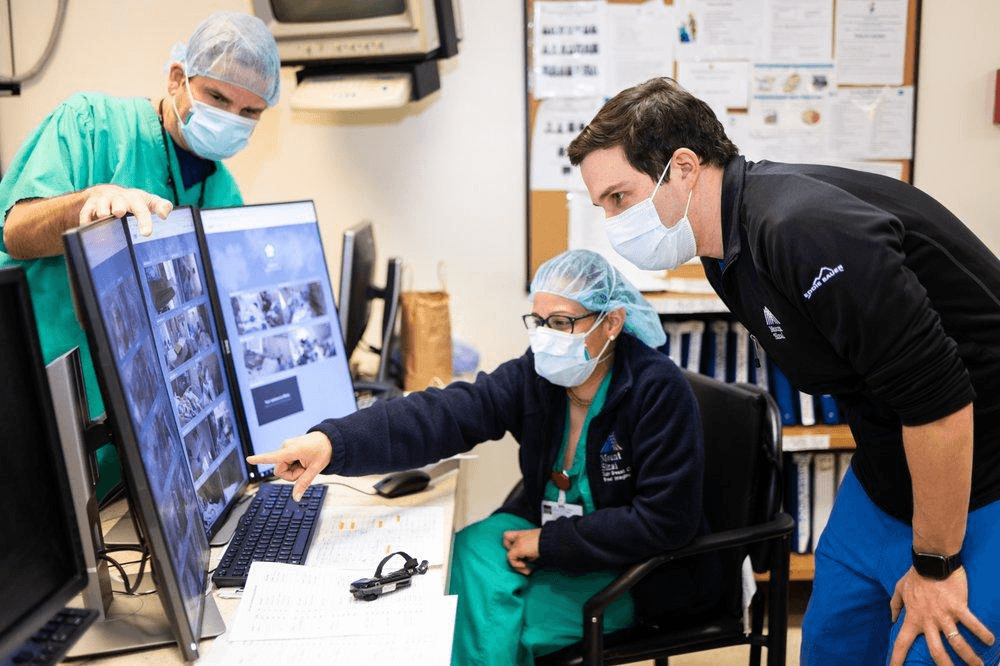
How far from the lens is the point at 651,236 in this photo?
4.87ft

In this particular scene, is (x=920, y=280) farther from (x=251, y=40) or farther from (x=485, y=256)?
→ (x=485, y=256)

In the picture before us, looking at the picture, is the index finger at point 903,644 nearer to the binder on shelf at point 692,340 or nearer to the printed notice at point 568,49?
the binder on shelf at point 692,340

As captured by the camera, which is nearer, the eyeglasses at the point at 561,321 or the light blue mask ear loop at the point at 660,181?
the light blue mask ear loop at the point at 660,181

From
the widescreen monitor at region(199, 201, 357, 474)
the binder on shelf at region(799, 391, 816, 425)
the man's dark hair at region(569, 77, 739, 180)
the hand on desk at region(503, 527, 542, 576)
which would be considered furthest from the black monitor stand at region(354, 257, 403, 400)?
the binder on shelf at region(799, 391, 816, 425)

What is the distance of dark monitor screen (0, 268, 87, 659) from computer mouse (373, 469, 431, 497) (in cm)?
79

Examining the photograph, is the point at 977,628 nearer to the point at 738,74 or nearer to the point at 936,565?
the point at 936,565

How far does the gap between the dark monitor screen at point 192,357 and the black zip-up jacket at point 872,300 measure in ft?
3.01

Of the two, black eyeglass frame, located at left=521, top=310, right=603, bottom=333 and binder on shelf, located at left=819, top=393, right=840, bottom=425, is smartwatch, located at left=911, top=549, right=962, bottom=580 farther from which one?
binder on shelf, located at left=819, top=393, right=840, bottom=425

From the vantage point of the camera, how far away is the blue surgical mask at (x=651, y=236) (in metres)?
1.45

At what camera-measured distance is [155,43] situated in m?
2.85

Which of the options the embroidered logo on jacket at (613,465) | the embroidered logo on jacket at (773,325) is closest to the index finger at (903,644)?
the embroidered logo on jacket at (773,325)

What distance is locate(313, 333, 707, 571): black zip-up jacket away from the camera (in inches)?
62.4

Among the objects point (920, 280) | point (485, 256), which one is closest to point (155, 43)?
point (485, 256)

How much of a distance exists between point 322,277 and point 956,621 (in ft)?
4.72
